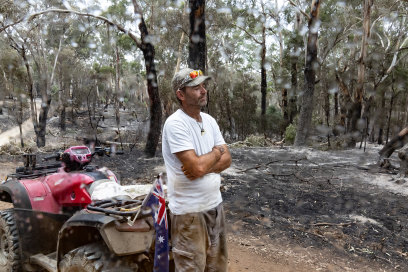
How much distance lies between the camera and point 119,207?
7.79ft

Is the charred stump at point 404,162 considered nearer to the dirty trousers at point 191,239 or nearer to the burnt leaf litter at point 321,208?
the burnt leaf litter at point 321,208

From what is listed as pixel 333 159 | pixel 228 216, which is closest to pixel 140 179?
pixel 228 216

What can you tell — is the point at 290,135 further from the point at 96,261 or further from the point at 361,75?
the point at 96,261

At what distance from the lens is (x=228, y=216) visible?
17.3 feet

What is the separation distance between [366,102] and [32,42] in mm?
20703

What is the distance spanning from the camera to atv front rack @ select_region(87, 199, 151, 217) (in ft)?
7.06

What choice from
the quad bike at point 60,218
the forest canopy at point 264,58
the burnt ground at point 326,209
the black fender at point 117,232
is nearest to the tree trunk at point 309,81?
the forest canopy at point 264,58

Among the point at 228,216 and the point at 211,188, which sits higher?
A: the point at 211,188

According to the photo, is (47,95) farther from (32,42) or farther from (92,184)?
(92,184)

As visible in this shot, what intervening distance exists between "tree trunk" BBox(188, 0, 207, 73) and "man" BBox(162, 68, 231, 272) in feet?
21.3

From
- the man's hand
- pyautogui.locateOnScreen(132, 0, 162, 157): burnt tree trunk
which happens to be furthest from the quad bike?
pyautogui.locateOnScreen(132, 0, 162, 157): burnt tree trunk

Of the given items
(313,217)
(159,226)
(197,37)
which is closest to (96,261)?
(159,226)

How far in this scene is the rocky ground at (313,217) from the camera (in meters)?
3.92

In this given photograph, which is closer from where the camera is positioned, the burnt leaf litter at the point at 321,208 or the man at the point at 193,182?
the man at the point at 193,182
